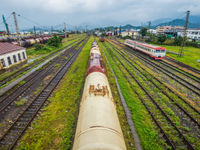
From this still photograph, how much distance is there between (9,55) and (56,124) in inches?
866

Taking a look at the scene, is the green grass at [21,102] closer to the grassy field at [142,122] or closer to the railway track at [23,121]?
the railway track at [23,121]

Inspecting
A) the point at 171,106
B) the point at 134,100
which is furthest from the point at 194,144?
the point at 134,100

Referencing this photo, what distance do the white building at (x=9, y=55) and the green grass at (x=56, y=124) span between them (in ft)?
51.0

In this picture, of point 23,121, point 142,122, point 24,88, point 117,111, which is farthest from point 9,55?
point 142,122

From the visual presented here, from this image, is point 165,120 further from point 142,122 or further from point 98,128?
point 98,128

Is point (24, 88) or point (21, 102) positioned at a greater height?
point (24, 88)

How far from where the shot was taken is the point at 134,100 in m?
13.6

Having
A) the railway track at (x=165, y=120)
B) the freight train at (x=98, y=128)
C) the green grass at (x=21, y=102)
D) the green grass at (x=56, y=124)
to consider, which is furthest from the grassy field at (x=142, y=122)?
the green grass at (x=21, y=102)

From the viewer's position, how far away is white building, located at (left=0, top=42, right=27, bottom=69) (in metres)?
23.0

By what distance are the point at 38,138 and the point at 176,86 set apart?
1733 cm

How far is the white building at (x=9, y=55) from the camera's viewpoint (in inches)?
906

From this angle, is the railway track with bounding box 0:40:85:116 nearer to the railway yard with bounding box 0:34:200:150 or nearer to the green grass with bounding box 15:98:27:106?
the railway yard with bounding box 0:34:200:150

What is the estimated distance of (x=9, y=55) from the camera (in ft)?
80.4

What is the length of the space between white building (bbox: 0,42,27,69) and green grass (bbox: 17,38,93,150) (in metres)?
15.5
